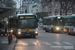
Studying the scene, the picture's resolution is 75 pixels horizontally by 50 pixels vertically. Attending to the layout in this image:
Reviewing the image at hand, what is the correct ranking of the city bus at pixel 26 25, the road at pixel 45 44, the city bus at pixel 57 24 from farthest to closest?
the city bus at pixel 57 24 → the city bus at pixel 26 25 → the road at pixel 45 44

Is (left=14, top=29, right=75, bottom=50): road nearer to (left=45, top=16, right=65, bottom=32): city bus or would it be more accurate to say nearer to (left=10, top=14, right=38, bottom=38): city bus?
(left=10, top=14, right=38, bottom=38): city bus

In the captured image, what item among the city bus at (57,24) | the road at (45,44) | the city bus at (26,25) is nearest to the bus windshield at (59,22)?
the city bus at (57,24)

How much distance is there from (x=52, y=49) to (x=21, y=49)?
1.99 m

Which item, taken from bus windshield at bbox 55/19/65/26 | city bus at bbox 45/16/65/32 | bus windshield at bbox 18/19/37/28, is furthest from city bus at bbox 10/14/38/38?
bus windshield at bbox 55/19/65/26

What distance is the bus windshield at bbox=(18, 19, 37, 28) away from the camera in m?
24.6

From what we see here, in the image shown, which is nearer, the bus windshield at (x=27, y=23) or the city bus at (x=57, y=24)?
the bus windshield at (x=27, y=23)

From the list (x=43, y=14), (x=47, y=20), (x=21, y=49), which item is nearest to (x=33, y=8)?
(x=43, y=14)

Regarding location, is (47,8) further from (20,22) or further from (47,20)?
(20,22)

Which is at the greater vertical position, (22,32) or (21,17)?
(21,17)

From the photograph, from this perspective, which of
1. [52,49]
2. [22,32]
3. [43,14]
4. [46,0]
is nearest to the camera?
[52,49]

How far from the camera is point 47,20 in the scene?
41875 millimetres

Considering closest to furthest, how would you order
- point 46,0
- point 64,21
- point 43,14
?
point 64,21 < point 46,0 < point 43,14

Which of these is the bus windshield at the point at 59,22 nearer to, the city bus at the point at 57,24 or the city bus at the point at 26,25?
the city bus at the point at 57,24

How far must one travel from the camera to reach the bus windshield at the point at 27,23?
80.7ft
